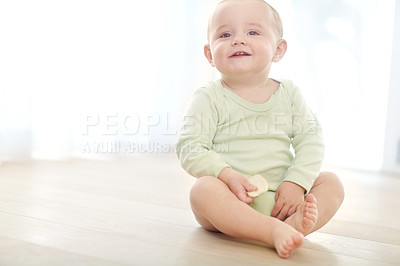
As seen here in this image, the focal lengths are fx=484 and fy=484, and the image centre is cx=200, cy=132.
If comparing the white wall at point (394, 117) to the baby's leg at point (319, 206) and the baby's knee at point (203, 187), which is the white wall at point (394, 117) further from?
the baby's knee at point (203, 187)

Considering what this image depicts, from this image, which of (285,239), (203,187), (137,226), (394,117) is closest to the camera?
(285,239)

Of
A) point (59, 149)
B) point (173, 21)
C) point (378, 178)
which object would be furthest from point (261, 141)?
point (173, 21)

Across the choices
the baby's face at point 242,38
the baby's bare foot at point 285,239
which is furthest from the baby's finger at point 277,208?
the baby's face at point 242,38

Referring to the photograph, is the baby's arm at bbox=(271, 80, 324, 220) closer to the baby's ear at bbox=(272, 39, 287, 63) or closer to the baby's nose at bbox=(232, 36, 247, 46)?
the baby's ear at bbox=(272, 39, 287, 63)

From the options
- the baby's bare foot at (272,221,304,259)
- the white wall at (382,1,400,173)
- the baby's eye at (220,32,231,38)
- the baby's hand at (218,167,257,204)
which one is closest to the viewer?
the baby's bare foot at (272,221,304,259)

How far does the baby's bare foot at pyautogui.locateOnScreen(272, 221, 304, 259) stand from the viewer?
2.88 feet

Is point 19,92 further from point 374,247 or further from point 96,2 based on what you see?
point 374,247

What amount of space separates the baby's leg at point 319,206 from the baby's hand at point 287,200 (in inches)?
1.2

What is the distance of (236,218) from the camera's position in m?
0.95

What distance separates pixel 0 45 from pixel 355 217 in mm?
1376

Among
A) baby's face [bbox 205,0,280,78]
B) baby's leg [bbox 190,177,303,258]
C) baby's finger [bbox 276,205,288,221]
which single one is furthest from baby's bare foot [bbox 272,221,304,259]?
baby's face [bbox 205,0,280,78]

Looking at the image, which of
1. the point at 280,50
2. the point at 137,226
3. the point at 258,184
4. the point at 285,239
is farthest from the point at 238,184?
the point at 280,50

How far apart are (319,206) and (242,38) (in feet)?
1.32

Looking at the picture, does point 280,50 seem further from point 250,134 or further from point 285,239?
point 285,239
